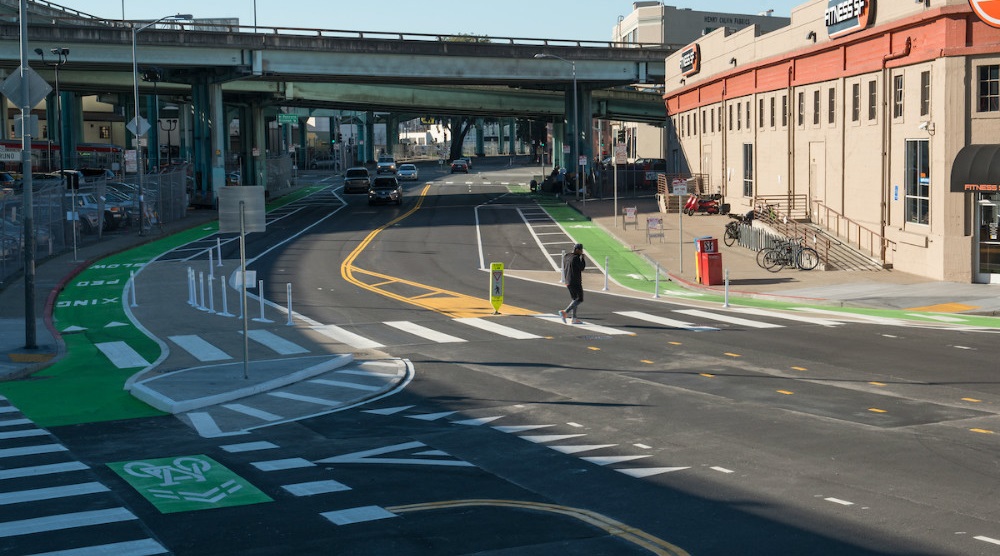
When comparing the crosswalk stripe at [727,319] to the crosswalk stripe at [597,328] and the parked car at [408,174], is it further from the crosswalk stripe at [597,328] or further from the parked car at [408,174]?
the parked car at [408,174]

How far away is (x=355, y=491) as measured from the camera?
12.6 meters

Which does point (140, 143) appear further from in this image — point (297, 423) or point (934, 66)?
point (297, 423)

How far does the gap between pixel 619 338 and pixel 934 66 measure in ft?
54.3

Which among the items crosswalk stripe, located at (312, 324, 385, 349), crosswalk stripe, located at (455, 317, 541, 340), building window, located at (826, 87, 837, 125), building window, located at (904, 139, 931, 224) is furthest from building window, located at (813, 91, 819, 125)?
crosswalk stripe, located at (312, 324, 385, 349)

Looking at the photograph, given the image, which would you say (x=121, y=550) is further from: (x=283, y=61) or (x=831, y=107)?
(x=283, y=61)

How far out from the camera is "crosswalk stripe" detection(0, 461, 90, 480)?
1363 cm

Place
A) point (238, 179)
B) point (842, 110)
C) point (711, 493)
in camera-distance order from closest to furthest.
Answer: point (711, 493)
point (842, 110)
point (238, 179)

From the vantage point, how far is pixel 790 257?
39.7 meters

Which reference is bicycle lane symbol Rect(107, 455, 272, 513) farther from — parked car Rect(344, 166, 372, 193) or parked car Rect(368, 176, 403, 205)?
parked car Rect(344, 166, 372, 193)

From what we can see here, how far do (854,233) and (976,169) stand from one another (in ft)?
27.6

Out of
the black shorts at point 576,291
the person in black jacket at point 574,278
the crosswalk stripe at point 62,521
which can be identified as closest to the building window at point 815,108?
the person in black jacket at point 574,278

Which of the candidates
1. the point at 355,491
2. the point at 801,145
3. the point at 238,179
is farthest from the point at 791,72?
the point at 238,179

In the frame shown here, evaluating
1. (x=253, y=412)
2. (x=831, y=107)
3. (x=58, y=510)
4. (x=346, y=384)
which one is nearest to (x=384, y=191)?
(x=831, y=107)

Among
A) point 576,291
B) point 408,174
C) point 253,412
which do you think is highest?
point 408,174
